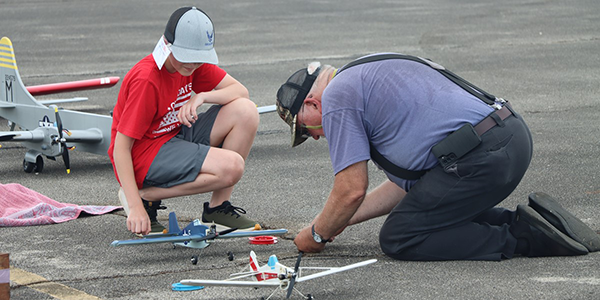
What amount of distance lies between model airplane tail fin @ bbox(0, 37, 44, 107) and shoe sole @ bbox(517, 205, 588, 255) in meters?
5.75

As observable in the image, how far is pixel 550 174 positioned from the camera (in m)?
6.31

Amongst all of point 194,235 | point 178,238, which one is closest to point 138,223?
point 178,238

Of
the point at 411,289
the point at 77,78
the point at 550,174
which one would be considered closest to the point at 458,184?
the point at 411,289

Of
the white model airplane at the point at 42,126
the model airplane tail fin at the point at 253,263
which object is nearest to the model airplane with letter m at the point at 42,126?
the white model airplane at the point at 42,126

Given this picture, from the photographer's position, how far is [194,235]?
458 cm

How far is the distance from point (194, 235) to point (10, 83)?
484 centimetres

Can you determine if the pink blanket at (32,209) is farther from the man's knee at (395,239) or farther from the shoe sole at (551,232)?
the shoe sole at (551,232)

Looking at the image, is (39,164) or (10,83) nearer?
(39,164)

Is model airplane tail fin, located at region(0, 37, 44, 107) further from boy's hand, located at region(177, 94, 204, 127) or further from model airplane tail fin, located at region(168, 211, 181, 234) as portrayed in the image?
model airplane tail fin, located at region(168, 211, 181, 234)

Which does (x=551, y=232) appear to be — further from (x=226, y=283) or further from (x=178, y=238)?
(x=178, y=238)

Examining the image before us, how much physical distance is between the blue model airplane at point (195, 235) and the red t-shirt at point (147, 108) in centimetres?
34

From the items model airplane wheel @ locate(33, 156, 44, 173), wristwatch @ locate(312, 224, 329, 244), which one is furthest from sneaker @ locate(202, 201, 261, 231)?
model airplane wheel @ locate(33, 156, 44, 173)

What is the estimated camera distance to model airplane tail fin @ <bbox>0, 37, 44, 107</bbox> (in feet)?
27.5

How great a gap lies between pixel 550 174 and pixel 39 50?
39.4 feet
